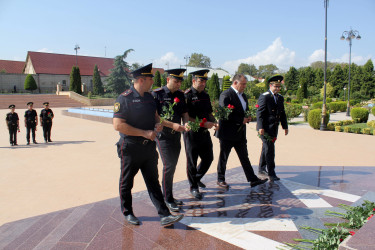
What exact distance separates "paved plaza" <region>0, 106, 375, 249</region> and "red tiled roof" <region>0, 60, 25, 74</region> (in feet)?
169

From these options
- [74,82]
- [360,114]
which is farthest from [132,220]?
[74,82]

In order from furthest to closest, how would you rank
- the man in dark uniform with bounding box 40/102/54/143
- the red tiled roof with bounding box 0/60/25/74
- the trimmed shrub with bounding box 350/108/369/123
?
the red tiled roof with bounding box 0/60/25/74 < the trimmed shrub with bounding box 350/108/369/123 < the man in dark uniform with bounding box 40/102/54/143

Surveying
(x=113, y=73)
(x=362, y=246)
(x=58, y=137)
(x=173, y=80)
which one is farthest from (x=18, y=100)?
(x=362, y=246)

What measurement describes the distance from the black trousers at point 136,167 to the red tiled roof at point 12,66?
57.2 m

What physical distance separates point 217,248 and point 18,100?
3700 centimetres

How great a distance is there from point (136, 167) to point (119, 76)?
42.7 m

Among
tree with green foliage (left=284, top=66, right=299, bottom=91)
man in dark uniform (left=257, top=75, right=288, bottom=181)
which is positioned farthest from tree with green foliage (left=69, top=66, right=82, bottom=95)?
man in dark uniform (left=257, top=75, right=288, bottom=181)

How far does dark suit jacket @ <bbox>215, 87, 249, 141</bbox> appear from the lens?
4.62 m

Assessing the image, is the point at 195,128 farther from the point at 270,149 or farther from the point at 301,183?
the point at 301,183

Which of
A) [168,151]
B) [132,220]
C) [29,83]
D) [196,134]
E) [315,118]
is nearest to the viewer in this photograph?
[132,220]

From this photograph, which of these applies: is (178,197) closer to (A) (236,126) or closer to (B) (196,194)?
(B) (196,194)

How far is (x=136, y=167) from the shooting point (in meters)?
3.29

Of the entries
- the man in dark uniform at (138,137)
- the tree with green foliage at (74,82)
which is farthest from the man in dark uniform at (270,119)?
the tree with green foliage at (74,82)

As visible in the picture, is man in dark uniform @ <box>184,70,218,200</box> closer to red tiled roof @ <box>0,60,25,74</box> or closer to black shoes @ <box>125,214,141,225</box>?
black shoes @ <box>125,214,141,225</box>
